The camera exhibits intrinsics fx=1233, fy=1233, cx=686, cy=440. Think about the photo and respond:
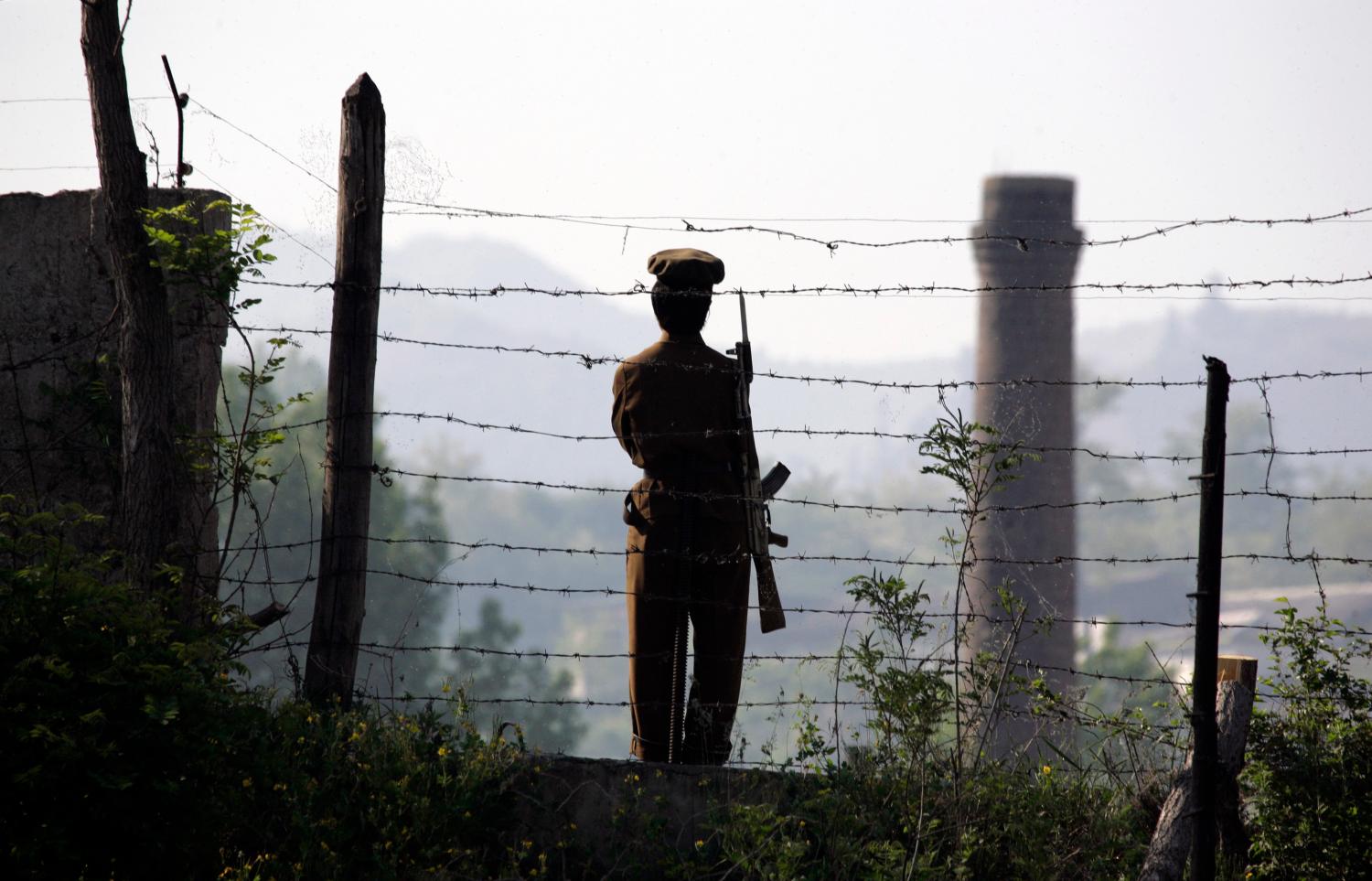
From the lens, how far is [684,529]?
525 centimetres

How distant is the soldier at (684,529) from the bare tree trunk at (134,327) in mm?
1899

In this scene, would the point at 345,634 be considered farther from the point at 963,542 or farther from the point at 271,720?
the point at 963,542

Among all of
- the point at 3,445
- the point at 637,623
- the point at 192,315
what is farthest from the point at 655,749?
the point at 3,445

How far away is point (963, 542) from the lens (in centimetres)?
436

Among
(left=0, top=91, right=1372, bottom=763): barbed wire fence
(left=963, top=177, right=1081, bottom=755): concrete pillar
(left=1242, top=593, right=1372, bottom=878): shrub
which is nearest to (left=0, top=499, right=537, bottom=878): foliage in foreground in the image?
(left=0, top=91, right=1372, bottom=763): barbed wire fence

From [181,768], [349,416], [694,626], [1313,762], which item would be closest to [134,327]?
[349,416]

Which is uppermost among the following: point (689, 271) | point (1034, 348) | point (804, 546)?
point (1034, 348)

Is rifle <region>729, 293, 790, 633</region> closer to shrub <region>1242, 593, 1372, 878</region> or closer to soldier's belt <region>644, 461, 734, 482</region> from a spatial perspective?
soldier's belt <region>644, 461, 734, 482</region>

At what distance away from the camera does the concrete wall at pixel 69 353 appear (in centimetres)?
546

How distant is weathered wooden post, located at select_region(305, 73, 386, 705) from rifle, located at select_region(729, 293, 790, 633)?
5.03 feet

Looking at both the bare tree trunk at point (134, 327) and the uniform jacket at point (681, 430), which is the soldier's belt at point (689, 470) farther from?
the bare tree trunk at point (134, 327)

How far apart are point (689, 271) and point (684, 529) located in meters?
1.11

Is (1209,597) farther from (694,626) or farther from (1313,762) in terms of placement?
(694,626)

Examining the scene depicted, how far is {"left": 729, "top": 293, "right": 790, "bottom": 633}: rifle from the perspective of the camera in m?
5.22
